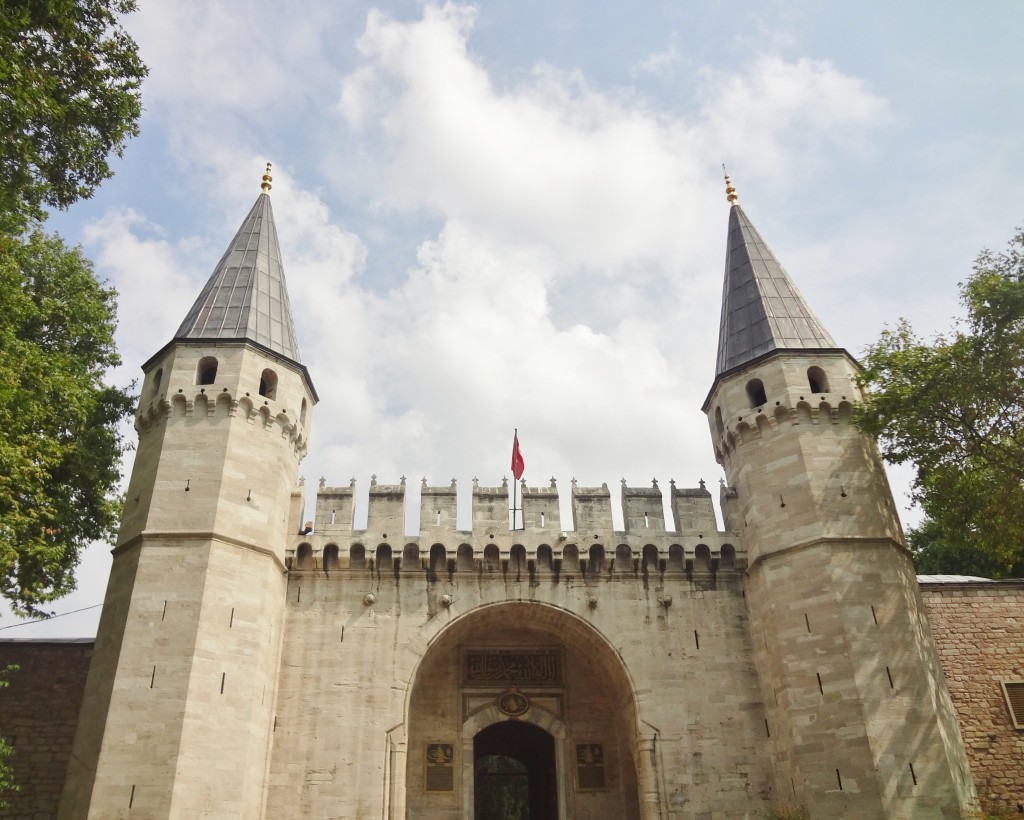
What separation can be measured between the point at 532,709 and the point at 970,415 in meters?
11.7

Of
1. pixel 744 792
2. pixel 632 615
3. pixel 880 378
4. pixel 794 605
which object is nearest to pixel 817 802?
pixel 744 792

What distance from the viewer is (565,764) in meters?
18.7

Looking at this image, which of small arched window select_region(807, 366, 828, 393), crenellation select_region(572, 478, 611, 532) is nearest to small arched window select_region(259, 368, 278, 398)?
crenellation select_region(572, 478, 611, 532)

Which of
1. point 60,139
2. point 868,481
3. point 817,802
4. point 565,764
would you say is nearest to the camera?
point 60,139

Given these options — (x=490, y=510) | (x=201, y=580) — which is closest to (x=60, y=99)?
(x=201, y=580)

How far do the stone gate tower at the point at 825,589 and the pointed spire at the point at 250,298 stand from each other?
11207mm

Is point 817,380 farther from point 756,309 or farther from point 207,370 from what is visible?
point 207,370

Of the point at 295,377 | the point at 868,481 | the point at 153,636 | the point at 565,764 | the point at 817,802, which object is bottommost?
the point at 817,802

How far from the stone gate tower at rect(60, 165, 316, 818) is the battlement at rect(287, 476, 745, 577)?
3.99ft

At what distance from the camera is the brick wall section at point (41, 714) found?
16156 millimetres

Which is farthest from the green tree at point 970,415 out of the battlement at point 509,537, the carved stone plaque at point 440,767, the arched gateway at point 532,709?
the carved stone plaque at point 440,767

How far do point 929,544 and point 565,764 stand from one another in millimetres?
18144

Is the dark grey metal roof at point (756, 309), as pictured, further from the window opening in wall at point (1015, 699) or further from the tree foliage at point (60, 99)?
the tree foliage at point (60, 99)

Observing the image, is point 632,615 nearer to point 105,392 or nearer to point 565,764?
point 565,764
